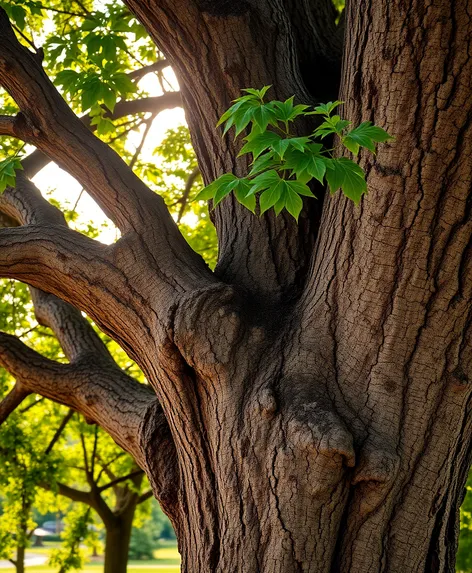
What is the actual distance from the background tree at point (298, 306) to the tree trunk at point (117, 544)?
10041 mm

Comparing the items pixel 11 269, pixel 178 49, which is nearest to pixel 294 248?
pixel 178 49

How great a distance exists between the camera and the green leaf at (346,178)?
2.28 metres

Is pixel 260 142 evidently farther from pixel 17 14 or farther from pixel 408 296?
pixel 17 14

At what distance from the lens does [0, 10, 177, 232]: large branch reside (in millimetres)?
3480

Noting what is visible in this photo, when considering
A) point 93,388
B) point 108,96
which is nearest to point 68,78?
point 108,96

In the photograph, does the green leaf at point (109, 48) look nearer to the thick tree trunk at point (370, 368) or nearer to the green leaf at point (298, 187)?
the thick tree trunk at point (370, 368)

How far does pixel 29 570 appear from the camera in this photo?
120ft

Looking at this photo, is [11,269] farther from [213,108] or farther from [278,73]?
[278,73]

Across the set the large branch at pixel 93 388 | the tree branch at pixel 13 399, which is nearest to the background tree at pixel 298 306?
the large branch at pixel 93 388

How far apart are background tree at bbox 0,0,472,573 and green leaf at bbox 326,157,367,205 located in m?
0.65

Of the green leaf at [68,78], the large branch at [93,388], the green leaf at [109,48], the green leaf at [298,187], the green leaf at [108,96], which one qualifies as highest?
the green leaf at [109,48]

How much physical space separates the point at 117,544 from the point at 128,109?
9.86 m

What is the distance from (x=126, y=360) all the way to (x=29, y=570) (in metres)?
27.7

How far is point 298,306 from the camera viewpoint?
3311 millimetres
